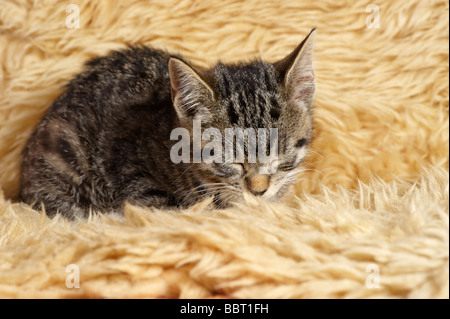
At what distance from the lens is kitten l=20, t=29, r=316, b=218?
1.20 m

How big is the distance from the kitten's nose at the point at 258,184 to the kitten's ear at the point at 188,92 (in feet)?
0.61

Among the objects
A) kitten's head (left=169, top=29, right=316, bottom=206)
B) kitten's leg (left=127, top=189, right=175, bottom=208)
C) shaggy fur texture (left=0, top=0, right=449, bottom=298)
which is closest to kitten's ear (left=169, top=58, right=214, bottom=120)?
kitten's head (left=169, top=29, right=316, bottom=206)

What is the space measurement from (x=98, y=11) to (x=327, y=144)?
2.60ft

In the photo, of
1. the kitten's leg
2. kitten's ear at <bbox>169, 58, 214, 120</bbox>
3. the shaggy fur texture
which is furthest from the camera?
the shaggy fur texture

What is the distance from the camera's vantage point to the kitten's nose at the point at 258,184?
46.5 inches

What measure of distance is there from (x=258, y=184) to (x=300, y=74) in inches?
11.4

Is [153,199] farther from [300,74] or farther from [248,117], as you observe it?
[300,74]

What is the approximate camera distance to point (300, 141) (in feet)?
4.17

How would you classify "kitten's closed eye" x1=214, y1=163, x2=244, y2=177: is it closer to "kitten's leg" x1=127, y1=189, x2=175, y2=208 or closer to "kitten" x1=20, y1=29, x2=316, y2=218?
"kitten" x1=20, y1=29, x2=316, y2=218

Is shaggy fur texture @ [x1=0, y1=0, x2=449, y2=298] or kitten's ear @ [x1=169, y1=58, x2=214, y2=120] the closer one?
kitten's ear @ [x1=169, y1=58, x2=214, y2=120]

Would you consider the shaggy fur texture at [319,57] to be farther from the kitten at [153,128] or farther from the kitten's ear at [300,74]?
the kitten's ear at [300,74]

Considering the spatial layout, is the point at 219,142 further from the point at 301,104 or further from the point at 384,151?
the point at 384,151

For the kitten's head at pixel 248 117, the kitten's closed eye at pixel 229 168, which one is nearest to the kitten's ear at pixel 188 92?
the kitten's head at pixel 248 117

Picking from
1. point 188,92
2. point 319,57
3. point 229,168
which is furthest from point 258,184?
point 319,57
